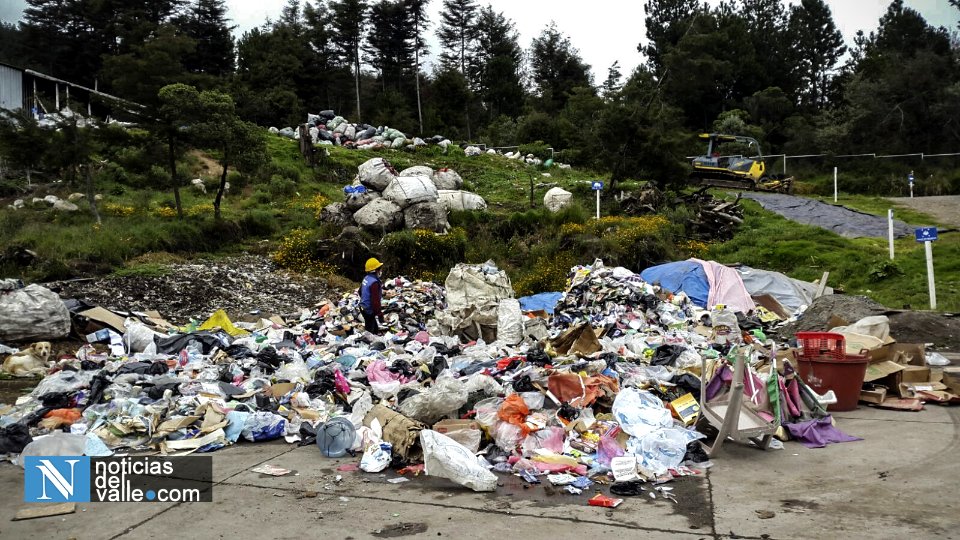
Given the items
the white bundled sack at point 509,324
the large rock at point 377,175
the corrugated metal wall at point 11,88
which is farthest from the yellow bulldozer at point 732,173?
the corrugated metal wall at point 11,88

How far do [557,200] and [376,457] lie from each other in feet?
41.5

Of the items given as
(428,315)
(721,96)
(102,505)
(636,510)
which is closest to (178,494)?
(102,505)

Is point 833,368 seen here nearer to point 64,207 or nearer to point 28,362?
point 28,362

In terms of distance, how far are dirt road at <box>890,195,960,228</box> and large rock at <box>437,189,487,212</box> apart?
1138cm

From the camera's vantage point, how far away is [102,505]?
407 centimetres

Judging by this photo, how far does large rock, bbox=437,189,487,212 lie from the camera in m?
16.5

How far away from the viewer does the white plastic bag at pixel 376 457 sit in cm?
469

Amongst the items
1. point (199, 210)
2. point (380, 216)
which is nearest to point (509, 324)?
point (380, 216)

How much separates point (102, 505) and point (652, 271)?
9.79 metres

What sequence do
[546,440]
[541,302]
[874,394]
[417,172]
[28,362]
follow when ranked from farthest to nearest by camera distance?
[417,172], [541,302], [28,362], [874,394], [546,440]

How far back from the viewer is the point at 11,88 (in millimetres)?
22453

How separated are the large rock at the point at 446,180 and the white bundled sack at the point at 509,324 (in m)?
9.19

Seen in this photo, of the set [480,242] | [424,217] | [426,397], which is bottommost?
[426,397]

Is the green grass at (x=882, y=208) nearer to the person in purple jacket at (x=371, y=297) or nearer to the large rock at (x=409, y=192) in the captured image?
the large rock at (x=409, y=192)
